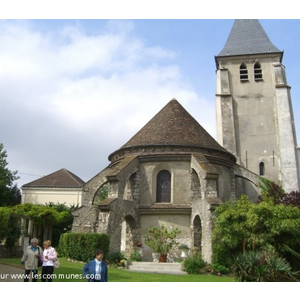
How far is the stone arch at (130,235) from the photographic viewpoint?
21.3 metres

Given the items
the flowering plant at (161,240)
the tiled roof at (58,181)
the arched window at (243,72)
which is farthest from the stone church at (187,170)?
the tiled roof at (58,181)

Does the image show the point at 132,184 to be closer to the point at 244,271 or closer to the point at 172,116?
the point at 172,116

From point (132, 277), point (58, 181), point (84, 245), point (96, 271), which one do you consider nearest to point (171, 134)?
point (84, 245)

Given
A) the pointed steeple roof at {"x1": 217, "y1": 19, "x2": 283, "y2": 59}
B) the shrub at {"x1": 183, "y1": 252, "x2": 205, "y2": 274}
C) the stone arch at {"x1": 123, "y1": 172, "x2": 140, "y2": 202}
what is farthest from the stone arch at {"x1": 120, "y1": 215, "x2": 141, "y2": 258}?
the pointed steeple roof at {"x1": 217, "y1": 19, "x2": 283, "y2": 59}

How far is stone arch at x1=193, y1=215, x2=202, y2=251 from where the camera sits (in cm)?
2012

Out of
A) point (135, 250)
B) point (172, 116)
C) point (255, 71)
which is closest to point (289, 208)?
point (135, 250)

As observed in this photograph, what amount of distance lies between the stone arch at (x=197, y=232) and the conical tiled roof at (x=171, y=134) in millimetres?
4352

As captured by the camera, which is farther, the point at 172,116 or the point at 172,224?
the point at 172,116

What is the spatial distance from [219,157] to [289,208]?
7.75 metres

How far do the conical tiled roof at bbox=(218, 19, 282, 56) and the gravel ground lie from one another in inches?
1206

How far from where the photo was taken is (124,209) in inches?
815

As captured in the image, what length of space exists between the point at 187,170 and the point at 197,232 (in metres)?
3.75

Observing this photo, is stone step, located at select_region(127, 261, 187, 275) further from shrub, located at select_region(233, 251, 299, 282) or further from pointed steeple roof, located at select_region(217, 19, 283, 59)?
pointed steeple roof, located at select_region(217, 19, 283, 59)

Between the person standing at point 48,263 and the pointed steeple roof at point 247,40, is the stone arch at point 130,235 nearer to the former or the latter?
the person standing at point 48,263
